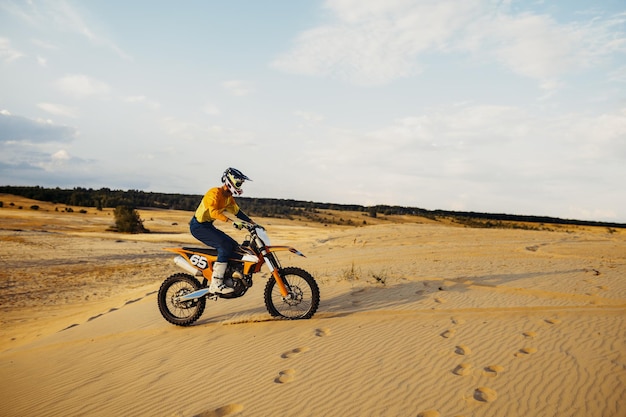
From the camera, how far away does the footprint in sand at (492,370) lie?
14.1 ft

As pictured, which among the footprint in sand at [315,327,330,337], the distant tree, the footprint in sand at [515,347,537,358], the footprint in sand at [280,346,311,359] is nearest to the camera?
the footprint in sand at [515,347,537,358]

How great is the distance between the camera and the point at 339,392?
404 cm

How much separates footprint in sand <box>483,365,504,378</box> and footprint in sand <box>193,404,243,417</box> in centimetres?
275

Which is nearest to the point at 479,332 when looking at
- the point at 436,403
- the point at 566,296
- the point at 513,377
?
the point at 513,377

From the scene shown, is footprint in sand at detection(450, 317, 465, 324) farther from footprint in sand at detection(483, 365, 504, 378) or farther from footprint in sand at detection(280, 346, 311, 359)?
footprint in sand at detection(280, 346, 311, 359)

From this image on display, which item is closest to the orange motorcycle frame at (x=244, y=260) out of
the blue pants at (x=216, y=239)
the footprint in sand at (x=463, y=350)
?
the blue pants at (x=216, y=239)

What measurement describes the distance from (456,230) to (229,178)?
22336 millimetres

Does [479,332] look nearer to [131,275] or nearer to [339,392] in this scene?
[339,392]

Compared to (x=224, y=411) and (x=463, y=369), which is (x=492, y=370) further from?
(x=224, y=411)

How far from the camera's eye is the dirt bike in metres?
6.07

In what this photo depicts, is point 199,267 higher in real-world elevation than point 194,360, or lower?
higher

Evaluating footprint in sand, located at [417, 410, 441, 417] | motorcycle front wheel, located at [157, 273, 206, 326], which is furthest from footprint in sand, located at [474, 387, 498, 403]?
motorcycle front wheel, located at [157, 273, 206, 326]

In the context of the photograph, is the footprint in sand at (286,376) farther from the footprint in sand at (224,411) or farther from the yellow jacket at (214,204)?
the yellow jacket at (214,204)

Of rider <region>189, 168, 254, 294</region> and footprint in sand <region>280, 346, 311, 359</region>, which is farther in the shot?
rider <region>189, 168, 254, 294</region>
